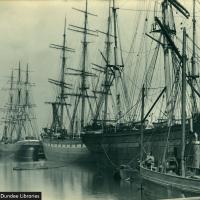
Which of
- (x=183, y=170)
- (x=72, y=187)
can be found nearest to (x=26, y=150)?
(x=72, y=187)

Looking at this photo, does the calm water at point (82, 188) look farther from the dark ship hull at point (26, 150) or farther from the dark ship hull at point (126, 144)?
the dark ship hull at point (26, 150)

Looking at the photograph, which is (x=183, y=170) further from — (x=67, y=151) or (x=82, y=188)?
(x=67, y=151)

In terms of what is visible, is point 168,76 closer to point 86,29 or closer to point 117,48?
point 117,48

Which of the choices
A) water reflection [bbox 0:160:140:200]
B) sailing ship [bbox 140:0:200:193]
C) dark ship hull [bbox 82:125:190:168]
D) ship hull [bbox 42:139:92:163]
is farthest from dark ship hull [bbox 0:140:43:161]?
sailing ship [bbox 140:0:200:193]

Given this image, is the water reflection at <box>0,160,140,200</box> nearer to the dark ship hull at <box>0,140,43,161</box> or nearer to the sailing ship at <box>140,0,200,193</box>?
the sailing ship at <box>140,0,200,193</box>

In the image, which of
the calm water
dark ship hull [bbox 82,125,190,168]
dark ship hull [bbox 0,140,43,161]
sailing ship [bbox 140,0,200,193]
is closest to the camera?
sailing ship [bbox 140,0,200,193]

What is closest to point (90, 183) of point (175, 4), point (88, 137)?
point (175, 4)
